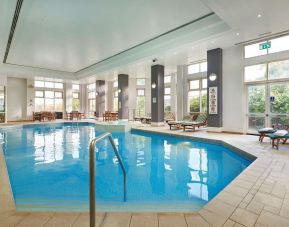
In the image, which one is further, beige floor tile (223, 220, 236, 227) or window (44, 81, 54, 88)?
window (44, 81, 54, 88)

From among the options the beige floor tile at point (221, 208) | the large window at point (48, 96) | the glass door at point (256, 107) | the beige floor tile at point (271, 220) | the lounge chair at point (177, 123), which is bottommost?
the beige floor tile at point (271, 220)

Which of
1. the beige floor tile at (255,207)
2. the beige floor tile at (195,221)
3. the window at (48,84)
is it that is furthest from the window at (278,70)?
the window at (48,84)

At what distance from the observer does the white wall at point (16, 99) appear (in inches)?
571

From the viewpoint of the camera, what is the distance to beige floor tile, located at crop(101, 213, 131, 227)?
1667 millimetres

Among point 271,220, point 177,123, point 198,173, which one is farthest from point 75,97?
point 271,220

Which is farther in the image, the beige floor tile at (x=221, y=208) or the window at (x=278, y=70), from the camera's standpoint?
the window at (x=278, y=70)

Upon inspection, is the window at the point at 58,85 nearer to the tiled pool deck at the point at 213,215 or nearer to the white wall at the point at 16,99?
the white wall at the point at 16,99

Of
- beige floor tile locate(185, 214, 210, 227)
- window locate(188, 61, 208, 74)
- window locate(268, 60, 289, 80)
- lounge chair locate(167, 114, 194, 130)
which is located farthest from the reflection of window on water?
window locate(188, 61, 208, 74)

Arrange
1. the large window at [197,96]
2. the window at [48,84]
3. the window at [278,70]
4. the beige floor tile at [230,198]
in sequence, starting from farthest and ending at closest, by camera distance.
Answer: the window at [48,84] < the large window at [197,96] < the window at [278,70] < the beige floor tile at [230,198]

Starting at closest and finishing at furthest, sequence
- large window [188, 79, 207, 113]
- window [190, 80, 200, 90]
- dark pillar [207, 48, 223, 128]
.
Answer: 1. dark pillar [207, 48, 223, 128]
2. large window [188, 79, 207, 113]
3. window [190, 80, 200, 90]

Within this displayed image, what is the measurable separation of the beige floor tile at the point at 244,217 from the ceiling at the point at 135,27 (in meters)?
4.45

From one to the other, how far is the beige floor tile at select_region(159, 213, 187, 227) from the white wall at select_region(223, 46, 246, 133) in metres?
6.85

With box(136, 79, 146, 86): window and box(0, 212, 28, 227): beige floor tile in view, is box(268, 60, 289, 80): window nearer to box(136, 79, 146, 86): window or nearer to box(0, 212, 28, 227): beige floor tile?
box(0, 212, 28, 227): beige floor tile

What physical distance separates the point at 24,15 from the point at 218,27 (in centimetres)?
602
